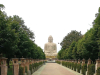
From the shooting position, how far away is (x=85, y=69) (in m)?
17.5

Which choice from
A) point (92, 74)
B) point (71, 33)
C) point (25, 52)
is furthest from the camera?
point (71, 33)

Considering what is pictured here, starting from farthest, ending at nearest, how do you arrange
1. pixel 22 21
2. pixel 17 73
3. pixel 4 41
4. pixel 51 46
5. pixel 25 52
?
pixel 51 46 < pixel 22 21 < pixel 25 52 < pixel 17 73 < pixel 4 41

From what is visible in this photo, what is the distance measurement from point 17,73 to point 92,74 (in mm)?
6169

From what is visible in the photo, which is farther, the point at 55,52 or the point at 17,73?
the point at 55,52

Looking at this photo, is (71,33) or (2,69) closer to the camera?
(2,69)

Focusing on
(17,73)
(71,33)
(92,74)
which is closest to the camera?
(17,73)

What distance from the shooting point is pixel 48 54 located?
80.2m

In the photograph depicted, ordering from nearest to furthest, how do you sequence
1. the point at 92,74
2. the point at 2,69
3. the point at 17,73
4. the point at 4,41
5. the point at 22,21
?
the point at 2,69 → the point at 4,41 → the point at 17,73 → the point at 92,74 → the point at 22,21

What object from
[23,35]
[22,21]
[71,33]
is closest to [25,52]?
[23,35]

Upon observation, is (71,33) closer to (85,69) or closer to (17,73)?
(85,69)

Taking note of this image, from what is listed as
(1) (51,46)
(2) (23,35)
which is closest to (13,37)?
(2) (23,35)

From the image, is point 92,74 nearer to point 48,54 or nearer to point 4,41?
point 4,41

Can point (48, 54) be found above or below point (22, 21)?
below

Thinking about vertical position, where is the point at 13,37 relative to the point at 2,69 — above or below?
above
